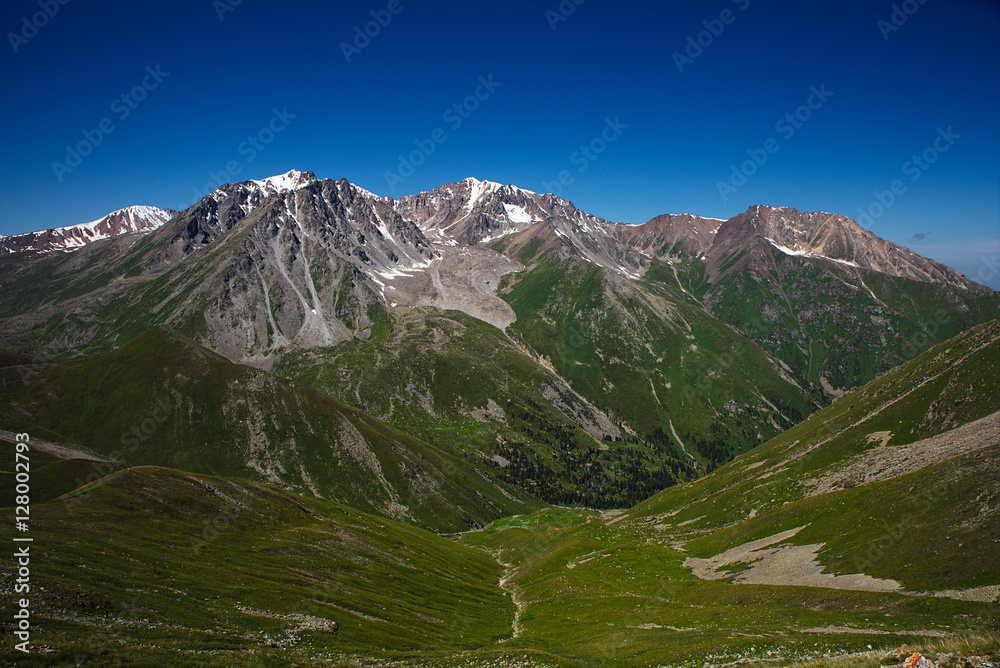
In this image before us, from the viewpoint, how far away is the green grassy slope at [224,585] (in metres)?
34.1

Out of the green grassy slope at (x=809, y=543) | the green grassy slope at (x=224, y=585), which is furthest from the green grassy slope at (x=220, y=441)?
the green grassy slope at (x=224, y=585)

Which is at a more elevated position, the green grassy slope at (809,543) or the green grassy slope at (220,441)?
the green grassy slope at (220,441)

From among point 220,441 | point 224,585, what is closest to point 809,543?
point 224,585

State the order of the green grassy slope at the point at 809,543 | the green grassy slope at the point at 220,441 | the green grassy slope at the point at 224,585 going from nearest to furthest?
the green grassy slope at the point at 224,585, the green grassy slope at the point at 809,543, the green grassy slope at the point at 220,441

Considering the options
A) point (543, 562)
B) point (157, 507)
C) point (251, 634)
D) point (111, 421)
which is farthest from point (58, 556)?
point (111, 421)

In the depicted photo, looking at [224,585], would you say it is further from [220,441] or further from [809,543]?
[220,441]

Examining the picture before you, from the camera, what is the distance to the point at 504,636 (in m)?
63.0

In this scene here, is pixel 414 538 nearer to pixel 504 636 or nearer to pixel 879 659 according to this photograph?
pixel 504 636

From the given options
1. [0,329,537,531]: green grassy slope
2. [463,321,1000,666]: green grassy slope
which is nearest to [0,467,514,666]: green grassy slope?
[463,321,1000,666]: green grassy slope

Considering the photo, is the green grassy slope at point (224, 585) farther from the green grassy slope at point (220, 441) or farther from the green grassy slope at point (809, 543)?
the green grassy slope at point (220, 441)

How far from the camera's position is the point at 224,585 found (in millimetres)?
50250

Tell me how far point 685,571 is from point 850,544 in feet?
91.0

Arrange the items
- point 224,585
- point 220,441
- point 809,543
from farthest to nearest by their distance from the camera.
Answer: point 220,441 < point 809,543 < point 224,585

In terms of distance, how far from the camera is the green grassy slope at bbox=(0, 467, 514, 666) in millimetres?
34094
